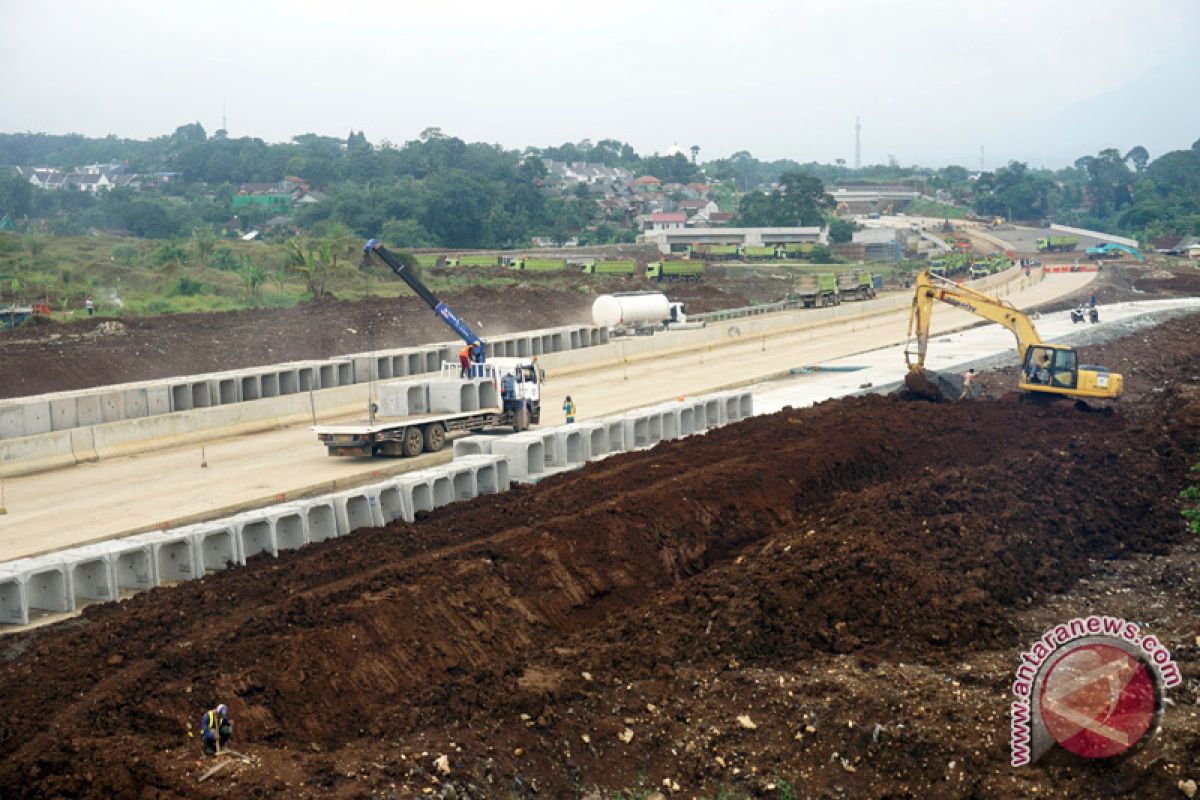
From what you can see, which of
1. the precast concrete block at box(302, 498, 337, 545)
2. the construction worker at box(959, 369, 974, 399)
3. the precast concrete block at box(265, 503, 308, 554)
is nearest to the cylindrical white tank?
the construction worker at box(959, 369, 974, 399)

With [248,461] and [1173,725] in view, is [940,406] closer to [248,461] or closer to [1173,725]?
[248,461]

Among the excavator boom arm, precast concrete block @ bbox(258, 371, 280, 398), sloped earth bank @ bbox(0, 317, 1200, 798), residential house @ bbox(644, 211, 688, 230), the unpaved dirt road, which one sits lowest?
the unpaved dirt road

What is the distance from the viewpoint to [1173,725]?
1422 centimetres

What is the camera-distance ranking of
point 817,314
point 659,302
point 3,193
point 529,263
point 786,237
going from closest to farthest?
point 659,302, point 817,314, point 529,263, point 3,193, point 786,237

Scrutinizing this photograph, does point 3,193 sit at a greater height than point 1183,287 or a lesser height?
greater

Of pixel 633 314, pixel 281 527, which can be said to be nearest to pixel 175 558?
pixel 281 527

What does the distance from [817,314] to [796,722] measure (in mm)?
58928

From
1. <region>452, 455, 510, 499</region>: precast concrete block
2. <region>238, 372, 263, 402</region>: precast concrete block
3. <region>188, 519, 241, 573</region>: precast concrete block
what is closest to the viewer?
<region>188, 519, 241, 573</region>: precast concrete block

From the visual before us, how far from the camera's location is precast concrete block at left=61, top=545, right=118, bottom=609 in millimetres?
19859

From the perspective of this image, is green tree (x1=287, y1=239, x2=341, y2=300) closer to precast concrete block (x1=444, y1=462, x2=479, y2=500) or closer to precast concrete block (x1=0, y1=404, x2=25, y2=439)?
precast concrete block (x1=0, y1=404, x2=25, y2=439)

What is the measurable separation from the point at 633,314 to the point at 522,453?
34582mm

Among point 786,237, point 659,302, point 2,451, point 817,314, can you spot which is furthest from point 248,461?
point 786,237

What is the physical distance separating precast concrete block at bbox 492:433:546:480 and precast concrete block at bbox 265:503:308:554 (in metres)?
5.89

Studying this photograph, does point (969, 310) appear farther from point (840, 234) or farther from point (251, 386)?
point (840, 234)
